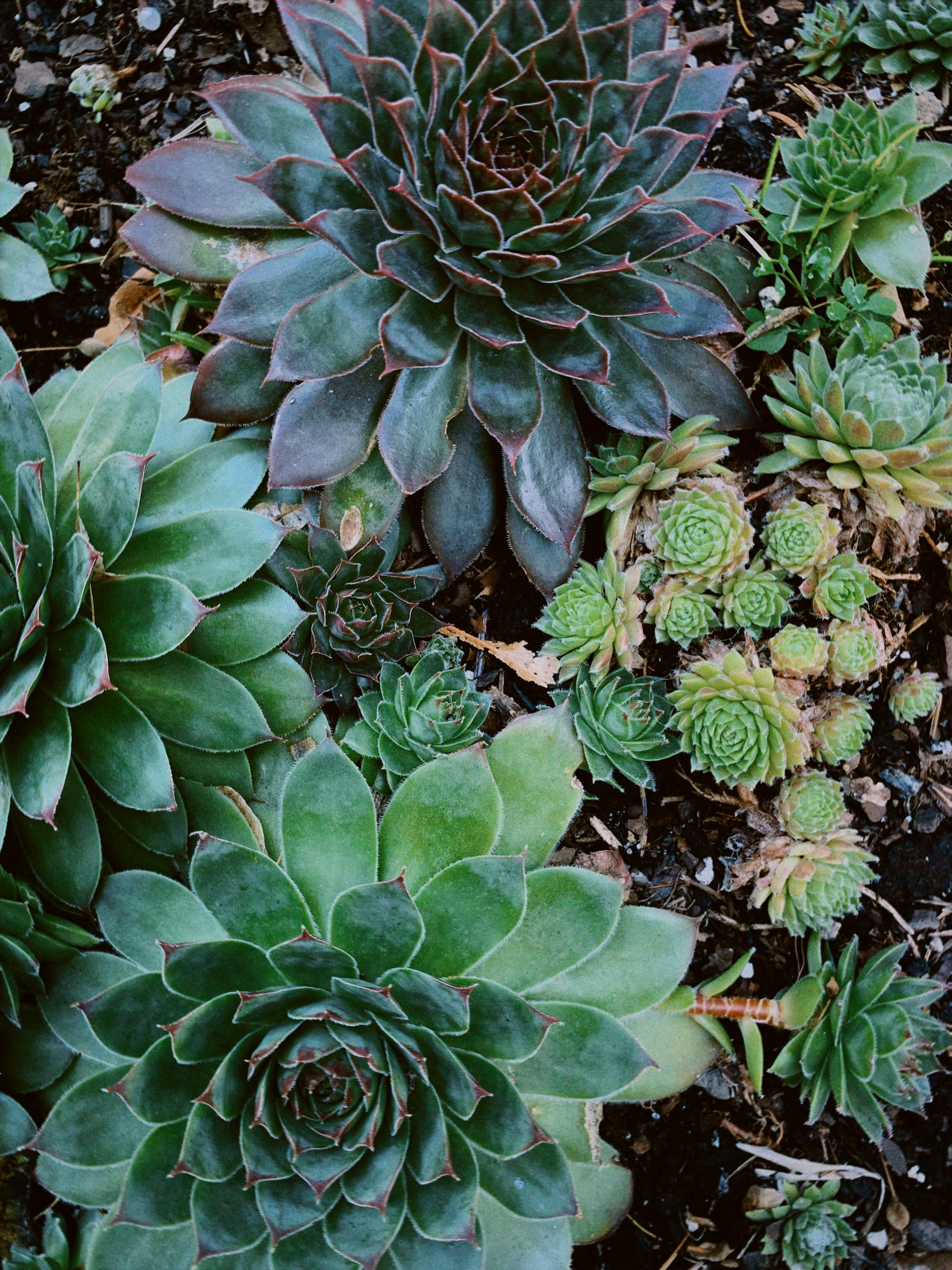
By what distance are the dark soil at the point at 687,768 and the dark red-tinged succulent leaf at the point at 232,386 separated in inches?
23.8

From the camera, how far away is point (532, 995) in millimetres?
1730

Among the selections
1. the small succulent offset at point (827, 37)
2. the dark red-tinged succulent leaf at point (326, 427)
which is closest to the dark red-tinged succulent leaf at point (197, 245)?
the dark red-tinged succulent leaf at point (326, 427)

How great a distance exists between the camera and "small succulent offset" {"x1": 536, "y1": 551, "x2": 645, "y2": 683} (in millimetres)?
1976

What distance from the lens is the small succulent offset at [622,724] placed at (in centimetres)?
191

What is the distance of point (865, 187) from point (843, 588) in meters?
0.87

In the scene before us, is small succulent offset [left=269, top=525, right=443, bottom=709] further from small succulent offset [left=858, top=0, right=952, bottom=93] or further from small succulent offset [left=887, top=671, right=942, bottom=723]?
small succulent offset [left=858, top=0, right=952, bottom=93]

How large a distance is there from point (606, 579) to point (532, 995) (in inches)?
32.9

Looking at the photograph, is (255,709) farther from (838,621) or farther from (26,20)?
(26,20)

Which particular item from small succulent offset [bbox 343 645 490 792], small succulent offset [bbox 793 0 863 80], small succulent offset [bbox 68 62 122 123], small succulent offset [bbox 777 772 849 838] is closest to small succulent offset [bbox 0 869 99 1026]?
small succulent offset [bbox 343 645 490 792]

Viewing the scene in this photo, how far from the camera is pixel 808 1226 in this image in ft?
6.36

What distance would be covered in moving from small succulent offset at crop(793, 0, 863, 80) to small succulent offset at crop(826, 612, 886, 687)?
1395 millimetres

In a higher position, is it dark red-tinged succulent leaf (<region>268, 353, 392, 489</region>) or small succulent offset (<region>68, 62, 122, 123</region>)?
small succulent offset (<region>68, 62, 122, 123</region>)

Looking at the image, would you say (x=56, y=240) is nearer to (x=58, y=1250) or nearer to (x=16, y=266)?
(x=16, y=266)

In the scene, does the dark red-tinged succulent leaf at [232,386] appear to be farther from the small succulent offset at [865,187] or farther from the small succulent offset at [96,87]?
the small succulent offset at [865,187]
